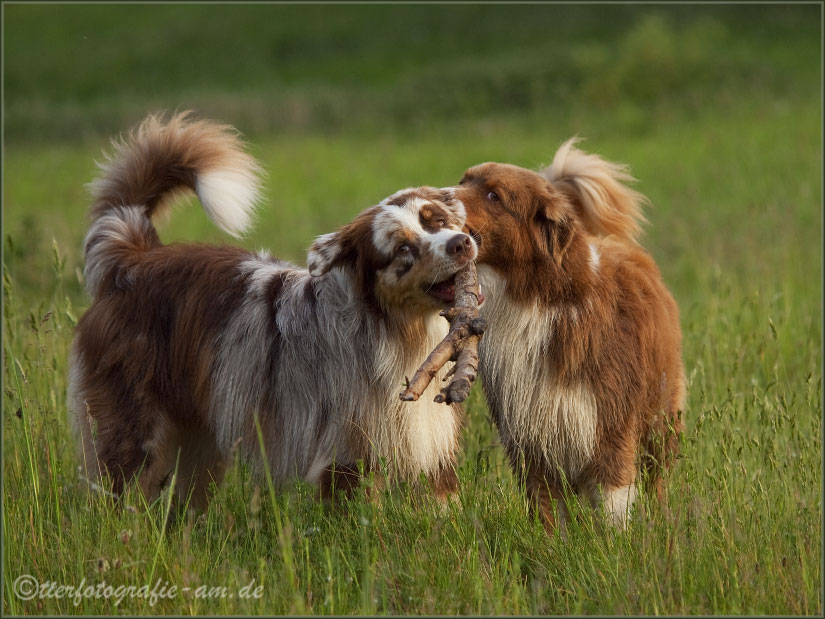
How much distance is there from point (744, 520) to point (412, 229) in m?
1.76

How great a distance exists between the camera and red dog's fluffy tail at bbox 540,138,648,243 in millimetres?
5027

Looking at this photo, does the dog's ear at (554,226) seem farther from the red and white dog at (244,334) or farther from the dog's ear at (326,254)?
the dog's ear at (326,254)

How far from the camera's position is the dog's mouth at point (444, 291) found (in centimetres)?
404

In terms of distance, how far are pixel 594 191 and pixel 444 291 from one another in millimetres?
1355

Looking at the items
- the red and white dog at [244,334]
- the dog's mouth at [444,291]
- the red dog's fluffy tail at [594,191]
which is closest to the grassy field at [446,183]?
the red and white dog at [244,334]

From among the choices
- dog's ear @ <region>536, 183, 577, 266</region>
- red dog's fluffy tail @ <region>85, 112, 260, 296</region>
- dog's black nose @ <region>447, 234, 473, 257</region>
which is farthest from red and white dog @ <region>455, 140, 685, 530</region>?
red dog's fluffy tail @ <region>85, 112, 260, 296</region>

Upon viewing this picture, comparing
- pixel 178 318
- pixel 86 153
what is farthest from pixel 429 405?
pixel 86 153

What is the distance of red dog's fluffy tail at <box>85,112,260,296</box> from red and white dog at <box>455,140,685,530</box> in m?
1.26

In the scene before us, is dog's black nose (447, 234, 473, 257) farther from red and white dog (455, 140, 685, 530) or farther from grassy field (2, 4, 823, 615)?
grassy field (2, 4, 823, 615)

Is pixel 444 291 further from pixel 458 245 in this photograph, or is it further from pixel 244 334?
pixel 244 334

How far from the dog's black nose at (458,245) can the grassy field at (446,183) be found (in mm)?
992

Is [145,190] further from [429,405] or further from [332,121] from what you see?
[332,121]

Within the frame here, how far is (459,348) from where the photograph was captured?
12.3ft

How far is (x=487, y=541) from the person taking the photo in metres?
3.99
